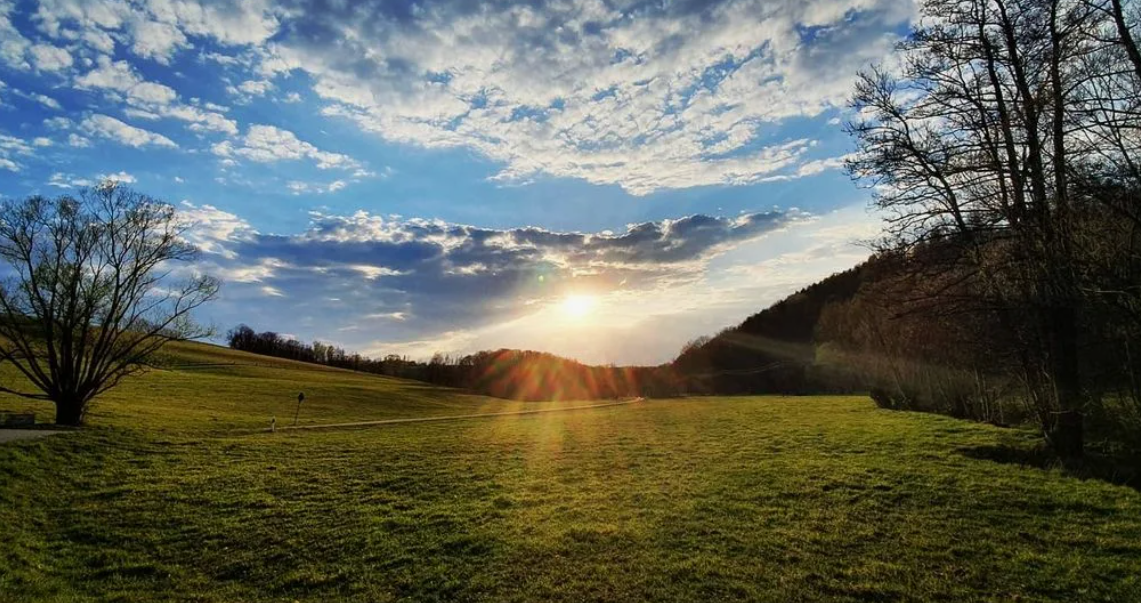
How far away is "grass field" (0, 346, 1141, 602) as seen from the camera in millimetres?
9109

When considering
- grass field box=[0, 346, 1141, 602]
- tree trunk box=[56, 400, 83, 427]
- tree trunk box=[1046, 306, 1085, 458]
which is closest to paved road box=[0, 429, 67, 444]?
grass field box=[0, 346, 1141, 602]

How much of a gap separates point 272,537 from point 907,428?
25.9 meters

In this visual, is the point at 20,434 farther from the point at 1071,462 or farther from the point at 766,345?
the point at 766,345

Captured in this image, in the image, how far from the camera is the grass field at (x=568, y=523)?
29.9 ft

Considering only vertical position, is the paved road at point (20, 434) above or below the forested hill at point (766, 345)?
below

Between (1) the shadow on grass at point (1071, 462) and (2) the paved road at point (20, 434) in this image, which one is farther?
(2) the paved road at point (20, 434)

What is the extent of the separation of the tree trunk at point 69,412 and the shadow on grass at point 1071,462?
125 ft

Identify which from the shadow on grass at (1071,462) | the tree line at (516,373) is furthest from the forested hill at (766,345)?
the shadow on grass at (1071,462)

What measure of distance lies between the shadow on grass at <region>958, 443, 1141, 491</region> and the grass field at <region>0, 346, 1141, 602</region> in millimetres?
494

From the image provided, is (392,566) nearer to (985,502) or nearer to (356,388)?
(985,502)

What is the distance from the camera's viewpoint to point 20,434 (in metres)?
22.9

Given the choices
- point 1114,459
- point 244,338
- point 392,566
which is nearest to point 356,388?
point 392,566

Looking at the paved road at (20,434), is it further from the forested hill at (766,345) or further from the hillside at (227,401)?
the forested hill at (766,345)

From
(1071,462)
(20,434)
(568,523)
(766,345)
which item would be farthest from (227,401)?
(766,345)
